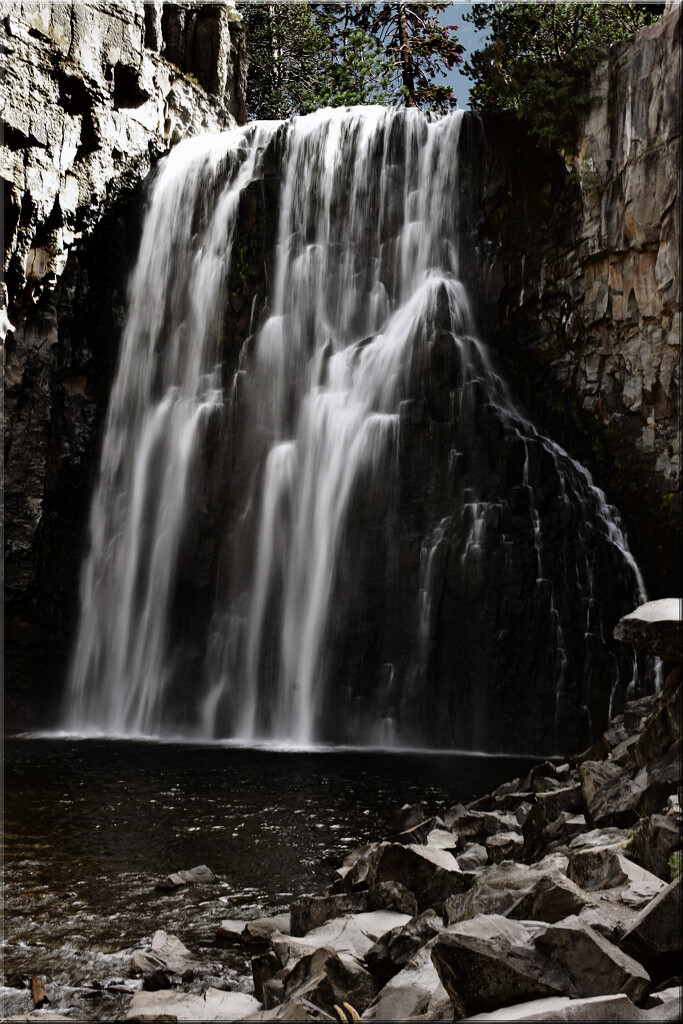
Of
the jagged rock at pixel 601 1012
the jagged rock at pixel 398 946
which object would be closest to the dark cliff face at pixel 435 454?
the jagged rock at pixel 398 946

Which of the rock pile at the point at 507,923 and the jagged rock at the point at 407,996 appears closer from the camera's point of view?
the rock pile at the point at 507,923

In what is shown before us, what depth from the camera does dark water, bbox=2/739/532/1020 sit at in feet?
15.2

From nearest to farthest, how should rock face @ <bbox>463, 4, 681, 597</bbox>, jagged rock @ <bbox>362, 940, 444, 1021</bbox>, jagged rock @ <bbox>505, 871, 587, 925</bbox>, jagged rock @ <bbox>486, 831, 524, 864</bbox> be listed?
jagged rock @ <bbox>362, 940, 444, 1021</bbox> → jagged rock @ <bbox>505, 871, 587, 925</bbox> → jagged rock @ <bbox>486, 831, 524, 864</bbox> → rock face @ <bbox>463, 4, 681, 597</bbox>

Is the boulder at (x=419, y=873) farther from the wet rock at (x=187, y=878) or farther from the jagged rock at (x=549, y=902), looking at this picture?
the wet rock at (x=187, y=878)

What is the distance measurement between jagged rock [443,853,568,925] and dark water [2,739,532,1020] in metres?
1.18

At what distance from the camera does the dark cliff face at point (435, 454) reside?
40.3 feet

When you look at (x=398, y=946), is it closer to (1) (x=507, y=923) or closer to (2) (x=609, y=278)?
(1) (x=507, y=923)

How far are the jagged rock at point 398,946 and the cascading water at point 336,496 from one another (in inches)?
319

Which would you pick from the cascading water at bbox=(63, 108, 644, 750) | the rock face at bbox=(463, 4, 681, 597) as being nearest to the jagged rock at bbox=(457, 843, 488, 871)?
the cascading water at bbox=(63, 108, 644, 750)

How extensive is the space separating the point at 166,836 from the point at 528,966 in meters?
4.78

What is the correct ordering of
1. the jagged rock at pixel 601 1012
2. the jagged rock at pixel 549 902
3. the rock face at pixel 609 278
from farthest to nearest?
the rock face at pixel 609 278
the jagged rock at pixel 549 902
the jagged rock at pixel 601 1012

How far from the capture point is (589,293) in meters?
15.2

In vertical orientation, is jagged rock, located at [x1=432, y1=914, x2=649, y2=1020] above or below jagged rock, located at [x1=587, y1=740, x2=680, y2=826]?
below

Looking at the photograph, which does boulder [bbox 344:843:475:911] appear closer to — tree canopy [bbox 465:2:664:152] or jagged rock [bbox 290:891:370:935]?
jagged rock [bbox 290:891:370:935]
